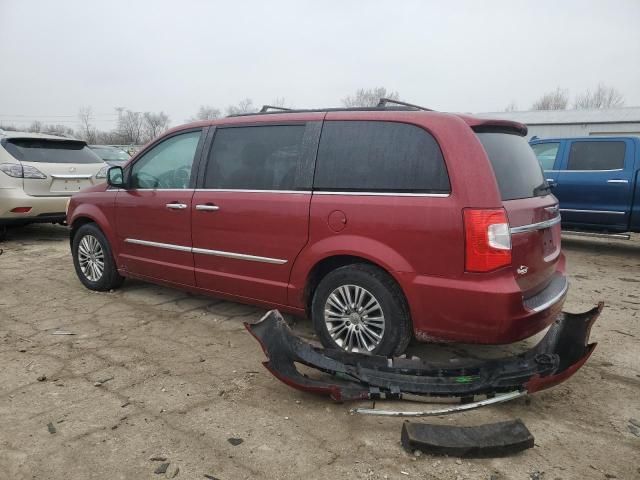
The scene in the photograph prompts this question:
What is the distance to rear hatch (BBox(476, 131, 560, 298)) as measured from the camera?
9.30ft

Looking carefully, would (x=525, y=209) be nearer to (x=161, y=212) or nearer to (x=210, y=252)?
(x=210, y=252)

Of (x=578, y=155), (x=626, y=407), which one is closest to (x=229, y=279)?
(x=626, y=407)

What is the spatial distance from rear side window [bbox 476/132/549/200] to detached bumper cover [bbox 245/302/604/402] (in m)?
0.96

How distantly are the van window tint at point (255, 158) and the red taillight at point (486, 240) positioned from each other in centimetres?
133

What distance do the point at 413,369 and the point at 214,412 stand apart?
3.95 feet

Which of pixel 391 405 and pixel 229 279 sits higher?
pixel 229 279

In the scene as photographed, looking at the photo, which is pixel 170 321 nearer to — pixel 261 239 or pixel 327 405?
pixel 261 239

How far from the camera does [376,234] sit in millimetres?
3039

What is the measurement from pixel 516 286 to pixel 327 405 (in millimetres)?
1286

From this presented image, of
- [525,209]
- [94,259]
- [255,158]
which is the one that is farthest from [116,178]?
[525,209]

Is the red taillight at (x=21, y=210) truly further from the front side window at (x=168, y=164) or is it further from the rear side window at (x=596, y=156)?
the rear side window at (x=596, y=156)

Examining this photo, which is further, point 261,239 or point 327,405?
point 261,239

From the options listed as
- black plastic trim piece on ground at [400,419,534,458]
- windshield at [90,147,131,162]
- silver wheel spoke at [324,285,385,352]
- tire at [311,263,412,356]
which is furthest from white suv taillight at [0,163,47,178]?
black plastic trim piece on ground at [400,419,534,458]

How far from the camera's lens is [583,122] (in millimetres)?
25297
